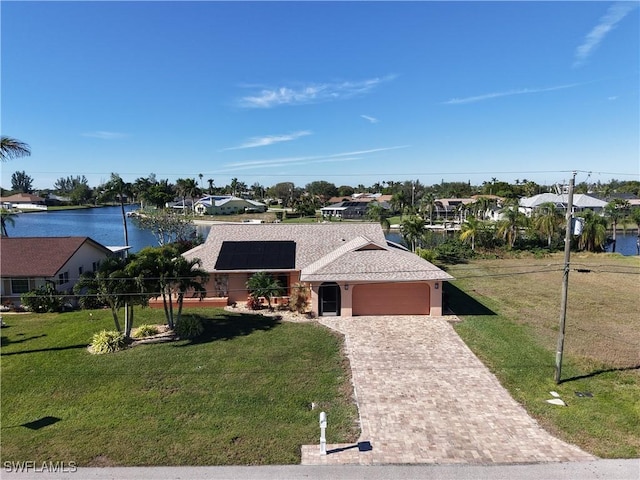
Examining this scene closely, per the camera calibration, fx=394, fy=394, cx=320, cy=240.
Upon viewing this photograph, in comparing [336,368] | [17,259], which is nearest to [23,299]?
[17,259]

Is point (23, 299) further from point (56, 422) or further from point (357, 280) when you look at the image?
point (357, 280)

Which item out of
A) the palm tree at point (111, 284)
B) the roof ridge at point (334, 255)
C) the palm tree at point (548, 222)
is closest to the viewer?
the palm tree at point (111, 284)

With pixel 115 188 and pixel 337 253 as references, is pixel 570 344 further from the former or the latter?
pixel 115 188

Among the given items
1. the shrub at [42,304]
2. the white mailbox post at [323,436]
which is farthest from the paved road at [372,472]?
the shrub at [42,304]

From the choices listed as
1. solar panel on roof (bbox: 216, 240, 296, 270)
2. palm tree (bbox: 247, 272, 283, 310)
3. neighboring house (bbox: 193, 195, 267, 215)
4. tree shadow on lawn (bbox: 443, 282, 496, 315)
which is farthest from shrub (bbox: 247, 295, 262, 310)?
neighboring house (bbox: 193, 195, 267, 215)

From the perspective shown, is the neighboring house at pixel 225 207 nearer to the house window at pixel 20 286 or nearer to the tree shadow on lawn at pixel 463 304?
the house window at pixel 20 286

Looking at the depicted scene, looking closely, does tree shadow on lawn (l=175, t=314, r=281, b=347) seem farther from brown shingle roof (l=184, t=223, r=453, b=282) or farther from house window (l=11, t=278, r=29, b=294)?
house window (l=11, t=278, r=29, b=294)
